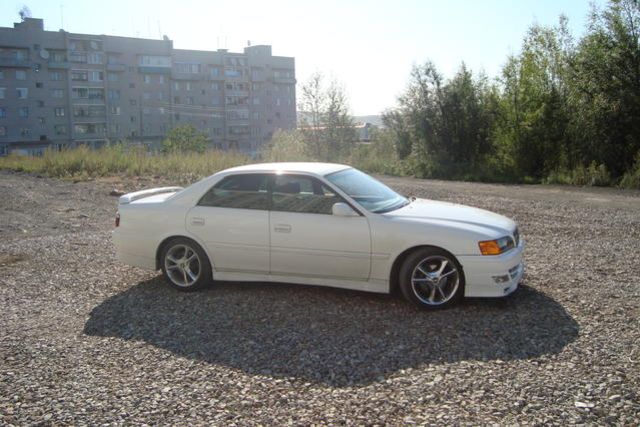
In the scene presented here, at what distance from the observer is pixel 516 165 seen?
2192cm

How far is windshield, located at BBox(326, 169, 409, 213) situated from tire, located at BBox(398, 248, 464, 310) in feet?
2.37

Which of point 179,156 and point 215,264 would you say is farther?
point 179,156

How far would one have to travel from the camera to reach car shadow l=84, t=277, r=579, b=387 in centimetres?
489

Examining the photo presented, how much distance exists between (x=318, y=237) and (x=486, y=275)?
1693 millimetres

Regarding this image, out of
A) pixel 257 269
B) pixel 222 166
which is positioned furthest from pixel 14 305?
pixel 222 166

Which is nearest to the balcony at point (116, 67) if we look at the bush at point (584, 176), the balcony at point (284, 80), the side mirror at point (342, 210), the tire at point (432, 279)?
the balcony at point (284, 80)

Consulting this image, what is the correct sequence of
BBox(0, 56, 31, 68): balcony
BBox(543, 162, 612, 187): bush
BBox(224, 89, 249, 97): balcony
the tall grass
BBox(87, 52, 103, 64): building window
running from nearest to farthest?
BBox(543, 162, 612, 187): bush → the tall grass → BBox(0, 56, 31, 68): balcony → BBox(87, 52, 103, 64): building window → BBox(224, 89, 249, 97): balcony

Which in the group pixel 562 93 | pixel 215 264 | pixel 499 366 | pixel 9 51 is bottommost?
pixel 499 366

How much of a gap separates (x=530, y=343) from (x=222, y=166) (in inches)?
694

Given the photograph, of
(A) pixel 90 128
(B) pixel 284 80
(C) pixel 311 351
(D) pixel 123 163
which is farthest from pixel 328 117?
(B) pixel 284 80

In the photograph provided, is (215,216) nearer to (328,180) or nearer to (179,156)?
(328,180)

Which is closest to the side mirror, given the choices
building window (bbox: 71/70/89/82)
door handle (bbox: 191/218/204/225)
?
door handle (bbox: 191/218/204/225)

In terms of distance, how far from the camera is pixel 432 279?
6051 millimetres

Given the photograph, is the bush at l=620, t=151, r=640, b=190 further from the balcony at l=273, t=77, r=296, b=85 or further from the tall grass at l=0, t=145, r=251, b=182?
the balcony at l=273, t=77, r=296, b=85
